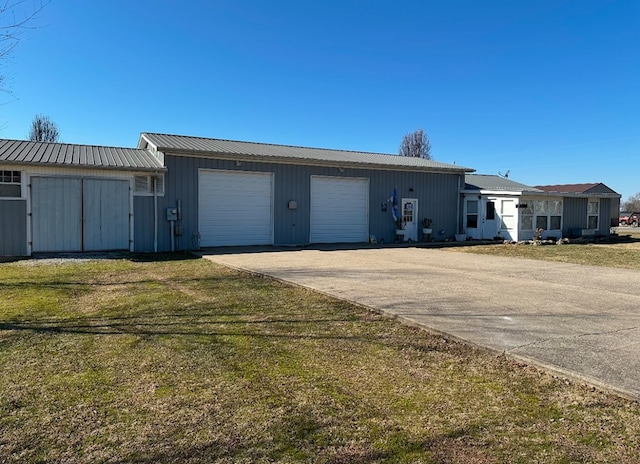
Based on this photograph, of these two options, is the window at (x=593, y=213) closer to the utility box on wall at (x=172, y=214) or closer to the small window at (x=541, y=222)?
the small window at (x=541, y=222)

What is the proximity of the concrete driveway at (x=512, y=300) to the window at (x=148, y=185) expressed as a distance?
2968 millimetres

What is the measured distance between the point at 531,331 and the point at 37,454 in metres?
4.12

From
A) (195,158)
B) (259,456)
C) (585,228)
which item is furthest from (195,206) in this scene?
(585,228)

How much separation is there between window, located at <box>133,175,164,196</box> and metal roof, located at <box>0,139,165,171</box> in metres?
0.37

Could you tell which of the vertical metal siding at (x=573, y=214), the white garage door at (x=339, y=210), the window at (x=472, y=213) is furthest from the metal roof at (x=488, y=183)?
the white garage door at (x=339, y=210)

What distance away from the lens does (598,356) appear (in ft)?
12.3

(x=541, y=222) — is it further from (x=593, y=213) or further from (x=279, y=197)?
(x=279, y=197)

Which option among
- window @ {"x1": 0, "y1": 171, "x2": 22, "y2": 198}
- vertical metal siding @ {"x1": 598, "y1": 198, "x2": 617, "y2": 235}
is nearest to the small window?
vertical metal siding @ {"x1": 598, "y1": 198, "x2": 617, "y2": 235}

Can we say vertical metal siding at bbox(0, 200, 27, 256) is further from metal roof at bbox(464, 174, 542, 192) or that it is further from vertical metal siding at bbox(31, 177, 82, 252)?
metal roof at bbox(464, 174, 542, 192)

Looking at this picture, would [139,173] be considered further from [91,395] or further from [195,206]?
[91,395]

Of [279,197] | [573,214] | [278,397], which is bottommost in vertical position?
[278,397]

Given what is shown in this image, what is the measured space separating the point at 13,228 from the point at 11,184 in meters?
1.08

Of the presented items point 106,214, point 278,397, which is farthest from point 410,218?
point 278,397

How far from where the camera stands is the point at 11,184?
445 inches
